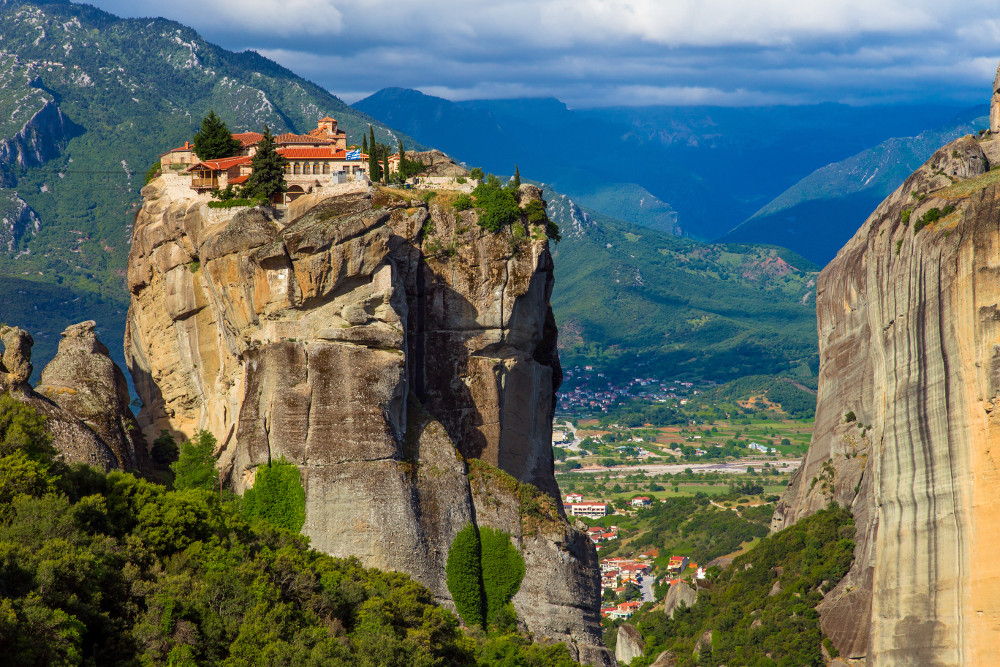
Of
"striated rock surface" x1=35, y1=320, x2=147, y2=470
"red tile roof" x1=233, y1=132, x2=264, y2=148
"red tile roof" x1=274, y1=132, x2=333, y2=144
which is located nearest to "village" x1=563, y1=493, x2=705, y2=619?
"red tile roof" x1=274, y1=132, x2=333, y2=144

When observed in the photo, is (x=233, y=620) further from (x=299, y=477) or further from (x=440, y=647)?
(x=299, y=477)

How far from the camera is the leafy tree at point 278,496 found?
55.7m

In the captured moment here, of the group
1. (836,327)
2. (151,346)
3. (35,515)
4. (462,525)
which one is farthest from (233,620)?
(836,327)

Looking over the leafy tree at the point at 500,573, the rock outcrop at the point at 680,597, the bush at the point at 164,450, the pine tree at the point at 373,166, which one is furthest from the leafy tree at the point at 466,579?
the rock outcrop at the point at 680,597

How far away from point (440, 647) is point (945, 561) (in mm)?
25853

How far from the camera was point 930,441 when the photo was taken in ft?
203

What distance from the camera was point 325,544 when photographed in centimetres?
5550

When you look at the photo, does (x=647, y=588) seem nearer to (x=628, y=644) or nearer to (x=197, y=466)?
(x=628, y=644)

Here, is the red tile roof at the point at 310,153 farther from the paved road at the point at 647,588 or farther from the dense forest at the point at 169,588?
the paved road at the point at 647,588

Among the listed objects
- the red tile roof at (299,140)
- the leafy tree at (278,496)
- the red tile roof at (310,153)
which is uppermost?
the red tile roof at (299,140)

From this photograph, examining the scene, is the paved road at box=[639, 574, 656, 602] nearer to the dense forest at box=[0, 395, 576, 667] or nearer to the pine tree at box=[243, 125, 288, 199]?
the pine tree at box=[243, 125, 288, 199]

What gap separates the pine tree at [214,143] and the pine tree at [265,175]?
7.14 m

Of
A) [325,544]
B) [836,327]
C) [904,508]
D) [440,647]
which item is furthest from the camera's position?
[836,327]

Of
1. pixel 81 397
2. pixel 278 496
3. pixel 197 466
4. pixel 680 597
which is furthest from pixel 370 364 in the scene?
pixel 680 597
